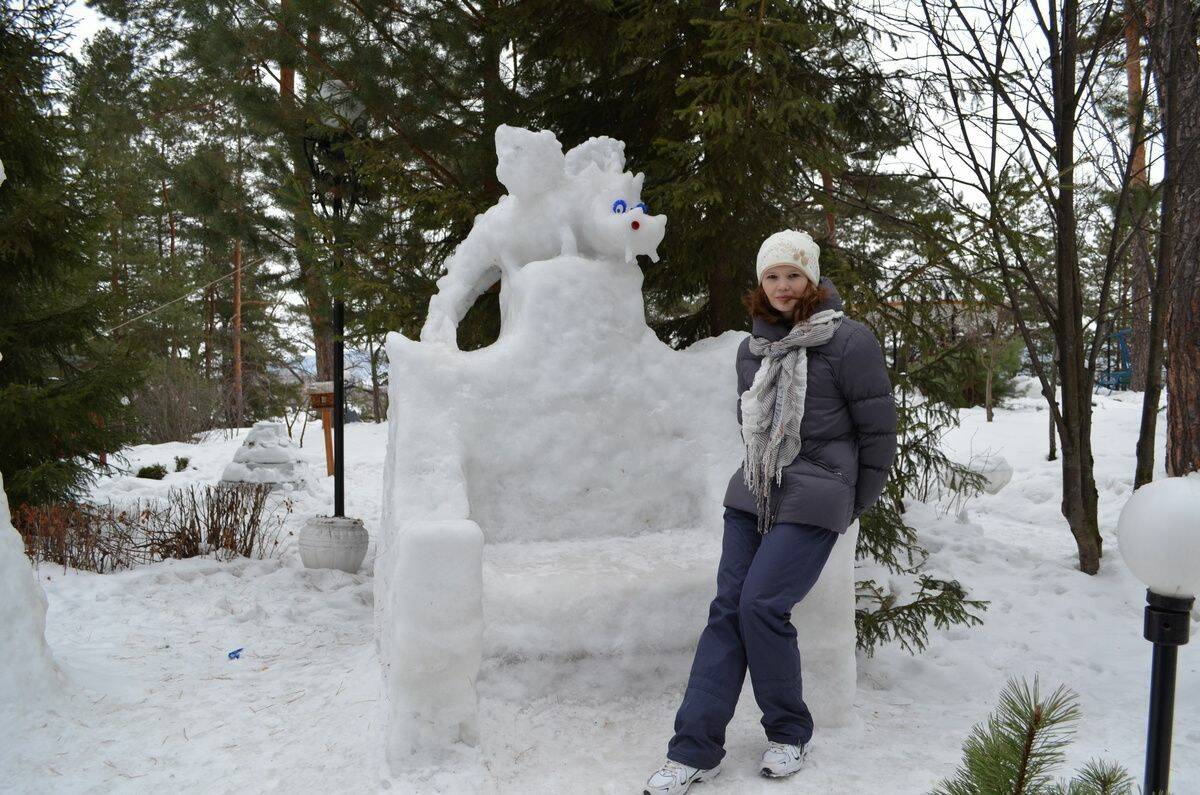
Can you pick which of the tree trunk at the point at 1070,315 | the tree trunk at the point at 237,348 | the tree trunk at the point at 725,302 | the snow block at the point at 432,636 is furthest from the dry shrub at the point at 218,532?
the tree trunk at the point at 237,348

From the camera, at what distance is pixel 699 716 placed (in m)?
2.43

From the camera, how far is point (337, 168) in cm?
541

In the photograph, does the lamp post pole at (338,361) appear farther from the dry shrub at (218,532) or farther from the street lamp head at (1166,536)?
the street lamp head at (1166,536)

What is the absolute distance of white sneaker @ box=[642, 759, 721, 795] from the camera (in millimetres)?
2348

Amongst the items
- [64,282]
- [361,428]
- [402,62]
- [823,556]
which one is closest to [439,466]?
[823,556]

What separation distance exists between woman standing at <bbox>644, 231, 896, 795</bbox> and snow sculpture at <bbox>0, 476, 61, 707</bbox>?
2262 millimetres

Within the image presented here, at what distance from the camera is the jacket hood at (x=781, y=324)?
2617mm

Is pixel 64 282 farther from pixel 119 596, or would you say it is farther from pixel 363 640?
pixel 363 640

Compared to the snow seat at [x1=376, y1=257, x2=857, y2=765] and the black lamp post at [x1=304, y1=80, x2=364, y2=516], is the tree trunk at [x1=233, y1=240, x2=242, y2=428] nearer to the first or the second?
the black lamp post at [x1=304, y1=80, x2=364, y2=516]

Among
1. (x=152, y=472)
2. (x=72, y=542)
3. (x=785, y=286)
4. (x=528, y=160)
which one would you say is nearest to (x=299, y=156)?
(x=72, y=542)

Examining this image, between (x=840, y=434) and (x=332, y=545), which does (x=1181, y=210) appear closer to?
(x=840, y=434)

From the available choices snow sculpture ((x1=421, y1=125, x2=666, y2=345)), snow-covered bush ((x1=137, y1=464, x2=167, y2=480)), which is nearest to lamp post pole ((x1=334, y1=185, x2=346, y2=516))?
snow sculpture ((x1=421, y1=125, x2=666, y2=345))

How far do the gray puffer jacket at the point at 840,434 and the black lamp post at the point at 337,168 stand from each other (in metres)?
3.36

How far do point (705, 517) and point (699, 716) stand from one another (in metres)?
1.16
